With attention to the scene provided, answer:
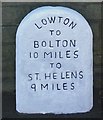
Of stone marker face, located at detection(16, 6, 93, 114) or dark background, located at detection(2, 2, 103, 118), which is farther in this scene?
dark background, located at detection(2, 2, 103, 118)

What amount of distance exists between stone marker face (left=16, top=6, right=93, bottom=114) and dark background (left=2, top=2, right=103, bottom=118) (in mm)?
262

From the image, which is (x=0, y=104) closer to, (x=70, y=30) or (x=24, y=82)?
(x=24, y=82)

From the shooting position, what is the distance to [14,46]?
10.8ft

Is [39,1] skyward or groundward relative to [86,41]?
skyward

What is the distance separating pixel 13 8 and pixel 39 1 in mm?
264

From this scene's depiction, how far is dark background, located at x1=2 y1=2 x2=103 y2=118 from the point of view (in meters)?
3.25

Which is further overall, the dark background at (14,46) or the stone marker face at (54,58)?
the dark background at (14,46)

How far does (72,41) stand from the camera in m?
2.96

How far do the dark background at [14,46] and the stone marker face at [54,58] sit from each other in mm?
262

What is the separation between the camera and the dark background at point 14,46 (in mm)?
3250

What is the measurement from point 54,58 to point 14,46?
1.72 ft

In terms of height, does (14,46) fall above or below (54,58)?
above

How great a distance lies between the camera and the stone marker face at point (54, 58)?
2945 millimetres

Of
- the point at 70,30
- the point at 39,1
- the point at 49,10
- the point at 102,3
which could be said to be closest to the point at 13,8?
the point at 39,1
